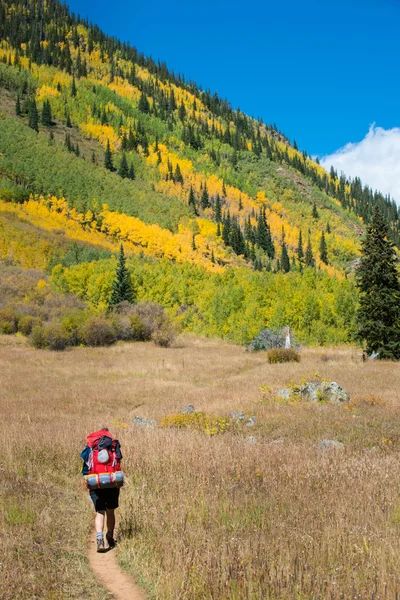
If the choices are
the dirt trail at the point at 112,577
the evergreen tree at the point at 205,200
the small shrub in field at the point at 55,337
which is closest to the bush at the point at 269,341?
the small shrub in field at the point at 55,337

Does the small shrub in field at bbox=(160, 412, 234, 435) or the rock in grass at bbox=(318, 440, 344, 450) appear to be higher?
the rock in grass at bbox=(318, 440, 344, 450)

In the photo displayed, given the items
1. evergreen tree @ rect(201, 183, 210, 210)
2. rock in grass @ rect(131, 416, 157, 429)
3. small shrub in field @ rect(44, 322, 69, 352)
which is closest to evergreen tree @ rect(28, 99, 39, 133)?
evergreen tree @ rect(201, 183, 210, 210)

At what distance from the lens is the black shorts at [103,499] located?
5.01 meters

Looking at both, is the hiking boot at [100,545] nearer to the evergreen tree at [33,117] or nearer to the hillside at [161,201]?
the hillside at [161,201]

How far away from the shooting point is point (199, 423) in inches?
469

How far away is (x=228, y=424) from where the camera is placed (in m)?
11.6

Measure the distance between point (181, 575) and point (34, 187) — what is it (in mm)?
104477

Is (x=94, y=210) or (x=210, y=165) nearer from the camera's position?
(x=94, y=210)

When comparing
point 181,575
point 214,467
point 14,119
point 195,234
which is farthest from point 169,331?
point 14,119

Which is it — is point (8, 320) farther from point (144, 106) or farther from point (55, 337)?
point (144, 106)

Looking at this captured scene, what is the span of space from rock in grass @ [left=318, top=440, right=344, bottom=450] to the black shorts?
4509 mm

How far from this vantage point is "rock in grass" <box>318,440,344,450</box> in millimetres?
7994

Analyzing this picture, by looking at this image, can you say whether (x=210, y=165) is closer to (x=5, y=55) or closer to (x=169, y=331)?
(x=5, y=55)

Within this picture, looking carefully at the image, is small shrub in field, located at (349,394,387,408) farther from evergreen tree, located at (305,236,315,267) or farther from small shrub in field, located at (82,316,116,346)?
evergreen tree, located at (305,236,315,267)
